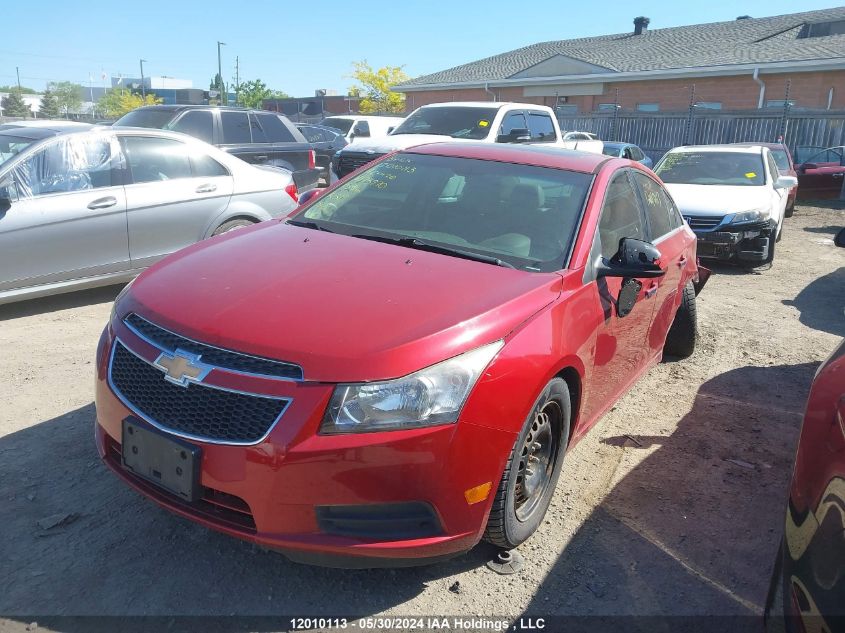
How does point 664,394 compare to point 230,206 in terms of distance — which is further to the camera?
point 230,206

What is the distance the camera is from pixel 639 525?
128 inches

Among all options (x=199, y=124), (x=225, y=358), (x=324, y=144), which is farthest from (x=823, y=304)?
(x=324, y=144)

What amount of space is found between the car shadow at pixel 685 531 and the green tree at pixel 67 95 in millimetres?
88771

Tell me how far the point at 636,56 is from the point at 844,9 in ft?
26.5

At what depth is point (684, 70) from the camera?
996 inches

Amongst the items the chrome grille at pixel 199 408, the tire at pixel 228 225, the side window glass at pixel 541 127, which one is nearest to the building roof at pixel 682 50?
the side window glass at pixel 541 127

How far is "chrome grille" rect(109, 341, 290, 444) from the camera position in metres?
2.29

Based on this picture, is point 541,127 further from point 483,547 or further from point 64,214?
point 483,547

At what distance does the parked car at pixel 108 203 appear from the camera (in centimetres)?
537

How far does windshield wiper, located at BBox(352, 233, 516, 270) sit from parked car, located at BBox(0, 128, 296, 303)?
10.8 ft

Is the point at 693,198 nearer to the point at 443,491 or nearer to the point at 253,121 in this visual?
the point at 253,121

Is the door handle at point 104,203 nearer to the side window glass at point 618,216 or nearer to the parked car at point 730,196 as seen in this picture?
the side window glass at point 618,216

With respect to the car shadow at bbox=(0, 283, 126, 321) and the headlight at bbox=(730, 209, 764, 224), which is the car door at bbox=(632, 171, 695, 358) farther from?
the car shadow at bbox=(0, 283, 126, 321)

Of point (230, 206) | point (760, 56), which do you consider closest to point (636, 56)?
point (760, 56)
